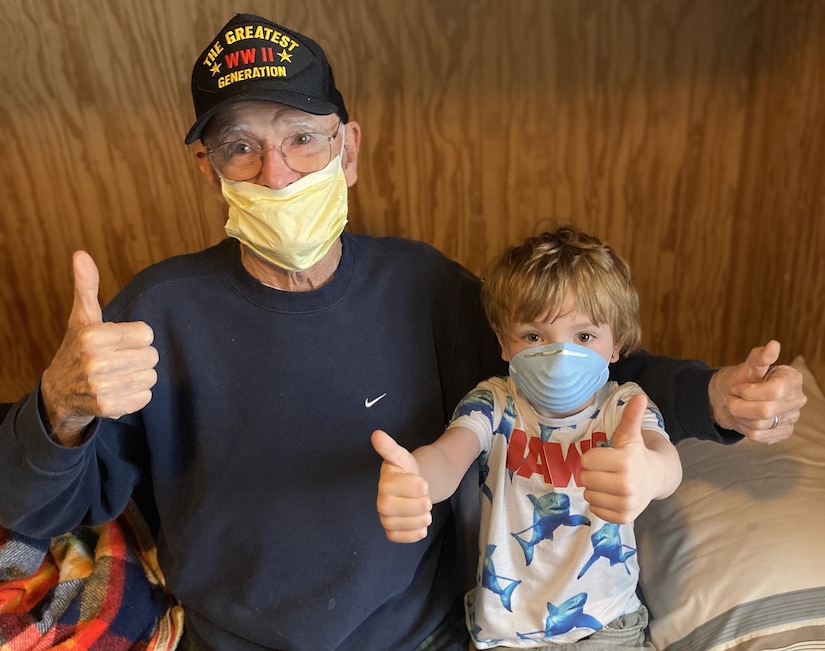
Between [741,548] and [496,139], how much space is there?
2.90 ft

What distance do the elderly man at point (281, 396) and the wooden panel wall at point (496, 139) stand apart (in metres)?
0.36

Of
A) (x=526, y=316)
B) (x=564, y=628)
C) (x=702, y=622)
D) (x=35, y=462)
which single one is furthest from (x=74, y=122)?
(x=702, y=622)

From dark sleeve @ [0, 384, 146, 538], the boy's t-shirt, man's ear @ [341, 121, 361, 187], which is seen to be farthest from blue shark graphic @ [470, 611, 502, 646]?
man's ear @ [341, 121, 361, 187]

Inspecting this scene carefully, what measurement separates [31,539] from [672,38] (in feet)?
4.70

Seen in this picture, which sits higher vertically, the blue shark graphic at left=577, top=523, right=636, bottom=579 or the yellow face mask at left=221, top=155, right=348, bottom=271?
the yellow face mask at left=221, top=155, right=348, bottom=271

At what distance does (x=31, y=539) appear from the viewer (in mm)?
1125

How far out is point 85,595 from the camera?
112 centimetres

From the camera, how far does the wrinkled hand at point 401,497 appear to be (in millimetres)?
827

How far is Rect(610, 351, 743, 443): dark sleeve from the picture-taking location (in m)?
1.02

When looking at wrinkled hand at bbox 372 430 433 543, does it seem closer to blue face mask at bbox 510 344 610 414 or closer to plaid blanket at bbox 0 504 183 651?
blue face mask at bbox 510 344 610 414

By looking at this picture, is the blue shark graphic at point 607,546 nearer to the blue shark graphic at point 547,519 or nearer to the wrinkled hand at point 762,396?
the blue shark graphic at point 547,519

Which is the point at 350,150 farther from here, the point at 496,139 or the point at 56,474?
the point at 56,474

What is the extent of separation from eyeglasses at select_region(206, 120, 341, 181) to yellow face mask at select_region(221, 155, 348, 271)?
2 cm

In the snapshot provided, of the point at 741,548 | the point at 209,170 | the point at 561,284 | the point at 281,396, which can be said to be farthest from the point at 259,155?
the point at 741,548
